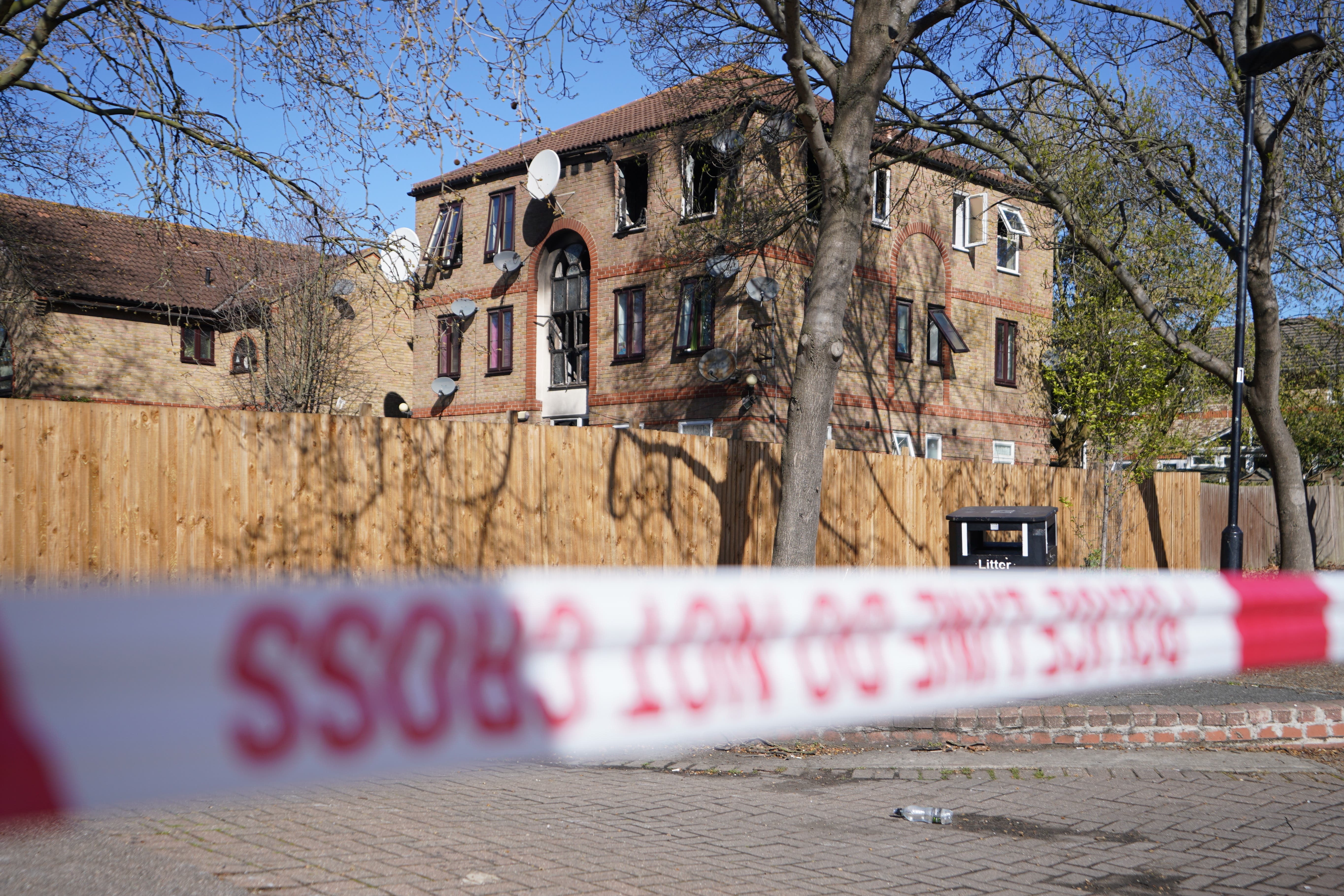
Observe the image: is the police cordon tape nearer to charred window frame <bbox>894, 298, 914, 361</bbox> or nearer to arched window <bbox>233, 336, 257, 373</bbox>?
charred window frame <bbox>894, 298, 914, 361</bbox>

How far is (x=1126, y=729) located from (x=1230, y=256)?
12223mm

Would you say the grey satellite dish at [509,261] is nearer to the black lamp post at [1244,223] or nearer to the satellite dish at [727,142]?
the satellite dish at [727,142]

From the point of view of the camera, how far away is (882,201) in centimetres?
2598

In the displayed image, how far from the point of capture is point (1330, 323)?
86.5 feet

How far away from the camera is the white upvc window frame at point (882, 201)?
2556 cm

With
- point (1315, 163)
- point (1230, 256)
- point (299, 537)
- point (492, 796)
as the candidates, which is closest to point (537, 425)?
point (299, 537)

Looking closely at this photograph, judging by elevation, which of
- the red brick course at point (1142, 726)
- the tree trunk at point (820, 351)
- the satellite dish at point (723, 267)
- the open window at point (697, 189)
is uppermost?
the open window at point (697, 189)

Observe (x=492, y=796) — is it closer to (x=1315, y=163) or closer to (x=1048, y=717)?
(x=1048, y=717)

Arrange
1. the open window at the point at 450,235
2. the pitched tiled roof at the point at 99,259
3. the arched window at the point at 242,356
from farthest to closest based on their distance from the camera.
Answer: the open window at the point at 450,235
the arched window at the point at 242,356
the pitched tiled roof at the point at 99,259

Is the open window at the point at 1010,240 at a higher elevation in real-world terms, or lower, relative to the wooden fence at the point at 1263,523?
higher

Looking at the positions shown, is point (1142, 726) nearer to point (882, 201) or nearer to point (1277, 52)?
point (1277, 52)

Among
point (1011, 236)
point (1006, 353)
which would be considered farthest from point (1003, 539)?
point (1011, 236)

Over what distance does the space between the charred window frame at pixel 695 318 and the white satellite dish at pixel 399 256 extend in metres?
12.3

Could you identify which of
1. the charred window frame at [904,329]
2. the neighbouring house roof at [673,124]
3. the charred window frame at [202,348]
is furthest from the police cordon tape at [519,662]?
the charred window frame at [202,348]
